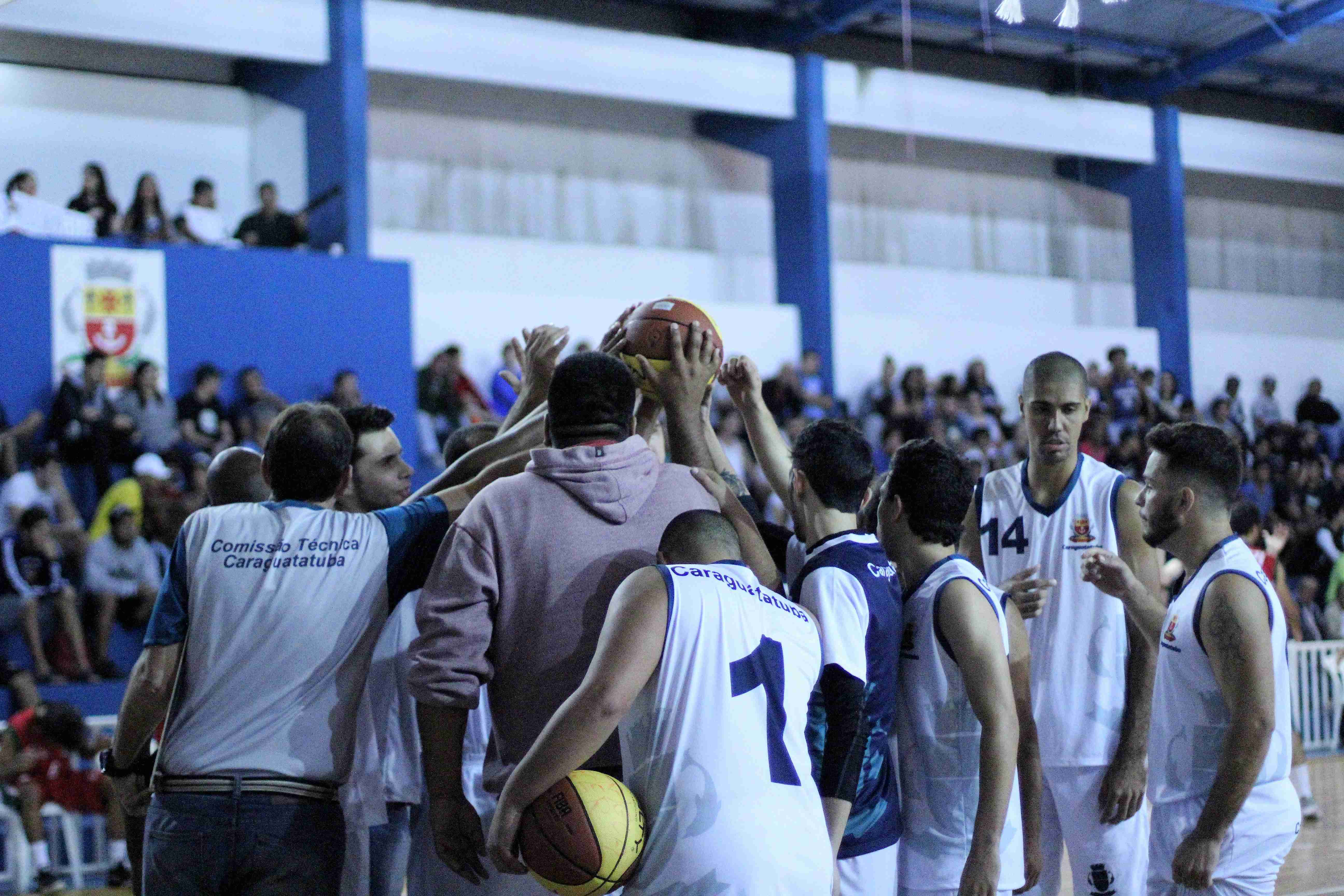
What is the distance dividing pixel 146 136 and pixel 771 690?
14113 mm

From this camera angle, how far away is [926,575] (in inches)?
137

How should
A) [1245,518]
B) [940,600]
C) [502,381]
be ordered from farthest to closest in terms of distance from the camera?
[502,381]
[1245,518]
[940,600]

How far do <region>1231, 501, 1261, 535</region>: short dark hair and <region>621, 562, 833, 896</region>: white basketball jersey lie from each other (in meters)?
6.92

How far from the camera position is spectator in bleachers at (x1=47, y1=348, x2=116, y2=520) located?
11258mm

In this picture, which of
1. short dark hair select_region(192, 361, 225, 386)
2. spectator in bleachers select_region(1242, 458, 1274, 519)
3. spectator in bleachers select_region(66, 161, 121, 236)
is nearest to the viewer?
short dark hair select_region(192, 361, 225, 386)

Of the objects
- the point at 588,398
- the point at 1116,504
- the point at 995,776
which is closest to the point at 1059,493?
the point at 1116,504

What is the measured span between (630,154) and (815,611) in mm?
15500

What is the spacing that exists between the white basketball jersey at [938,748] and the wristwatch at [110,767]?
1.88 metres

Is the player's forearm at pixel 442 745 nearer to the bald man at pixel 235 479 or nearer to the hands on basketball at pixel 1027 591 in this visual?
the bald man at pixel 235 479

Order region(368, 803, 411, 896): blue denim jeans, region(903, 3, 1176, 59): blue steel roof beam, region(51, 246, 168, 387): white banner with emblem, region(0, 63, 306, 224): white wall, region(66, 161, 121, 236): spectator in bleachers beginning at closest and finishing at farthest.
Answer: region(368, 803, 411, 896): blue denim jeans → region(51, 246, 168, 387): white banner with emblem → region(66, 161, 121, 236): spectator in bleachers → region(0, 63, 306, 224): white wall → region(903, 3, 1176, 59): blue steel roof beam

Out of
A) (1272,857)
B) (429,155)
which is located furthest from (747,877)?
(429,155)

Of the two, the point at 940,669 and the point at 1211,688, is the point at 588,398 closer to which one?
the point at 940,669

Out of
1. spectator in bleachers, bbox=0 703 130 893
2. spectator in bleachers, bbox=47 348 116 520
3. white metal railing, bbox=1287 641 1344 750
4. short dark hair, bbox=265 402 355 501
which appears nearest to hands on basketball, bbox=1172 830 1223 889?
short dark hair, bbox=265 402 355 501

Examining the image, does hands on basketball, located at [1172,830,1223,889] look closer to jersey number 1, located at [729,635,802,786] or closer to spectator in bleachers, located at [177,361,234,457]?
jersey number 1, located at [729,635,802,786]
